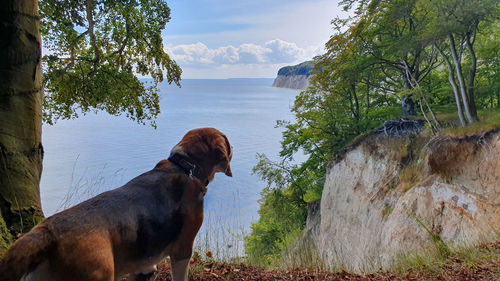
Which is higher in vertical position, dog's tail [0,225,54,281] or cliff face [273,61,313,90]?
cliff face [273,61,313,90]

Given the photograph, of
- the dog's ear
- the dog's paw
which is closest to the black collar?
the dog's ear

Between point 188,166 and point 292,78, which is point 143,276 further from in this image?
point 292,78

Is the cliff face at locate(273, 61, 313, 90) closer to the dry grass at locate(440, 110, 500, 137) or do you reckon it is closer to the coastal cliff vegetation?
the coastal cliff vegetation

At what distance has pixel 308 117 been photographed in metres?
25.2

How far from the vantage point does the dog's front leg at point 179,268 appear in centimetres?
237

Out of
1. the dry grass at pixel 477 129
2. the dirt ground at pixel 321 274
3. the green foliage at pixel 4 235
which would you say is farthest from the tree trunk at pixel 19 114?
the dry grass at pixel 477 129

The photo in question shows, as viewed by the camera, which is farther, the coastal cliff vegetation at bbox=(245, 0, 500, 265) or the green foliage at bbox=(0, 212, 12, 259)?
the coastal cliff vegetation at bbox=(245, 0, 500, 265)

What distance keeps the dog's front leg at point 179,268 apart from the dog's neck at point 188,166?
2.02 feet

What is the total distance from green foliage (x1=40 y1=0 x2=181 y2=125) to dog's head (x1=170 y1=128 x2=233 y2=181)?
20.9 ft

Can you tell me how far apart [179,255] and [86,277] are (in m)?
0.69

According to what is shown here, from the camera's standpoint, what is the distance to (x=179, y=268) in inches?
93.6

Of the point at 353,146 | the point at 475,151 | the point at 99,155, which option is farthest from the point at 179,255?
the point at 99,155

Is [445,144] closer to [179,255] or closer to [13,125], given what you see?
[179,255]

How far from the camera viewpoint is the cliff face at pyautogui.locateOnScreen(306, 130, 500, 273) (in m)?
7.27
